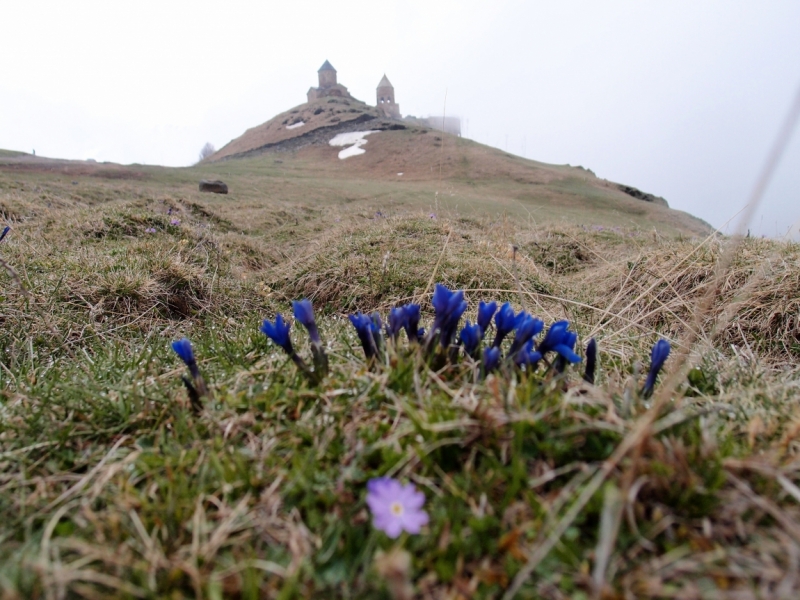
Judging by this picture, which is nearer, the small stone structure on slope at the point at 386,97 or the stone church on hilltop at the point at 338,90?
the stone church on hilltop at the point at 338,90

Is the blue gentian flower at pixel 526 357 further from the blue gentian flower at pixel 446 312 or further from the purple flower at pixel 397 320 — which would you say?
the purple flower at pixel 397 320

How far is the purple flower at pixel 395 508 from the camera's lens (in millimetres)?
889

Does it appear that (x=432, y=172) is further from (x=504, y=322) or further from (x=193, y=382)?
(x=193, y=382)

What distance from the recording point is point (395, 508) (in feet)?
3.08

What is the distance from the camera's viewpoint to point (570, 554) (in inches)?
35.5

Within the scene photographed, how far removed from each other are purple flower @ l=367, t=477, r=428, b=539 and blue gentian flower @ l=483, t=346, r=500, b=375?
0.60m

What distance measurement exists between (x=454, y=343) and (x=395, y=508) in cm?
84

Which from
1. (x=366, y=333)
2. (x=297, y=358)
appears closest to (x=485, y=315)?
(x=366, y=333)

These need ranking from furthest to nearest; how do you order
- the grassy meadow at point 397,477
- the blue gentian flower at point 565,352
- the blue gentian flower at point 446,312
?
the blue gentian flower at point 446,312 → the blue gentian flower at point 565,352 → the grassy meadow at point 397,477

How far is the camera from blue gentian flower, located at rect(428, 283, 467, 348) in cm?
157

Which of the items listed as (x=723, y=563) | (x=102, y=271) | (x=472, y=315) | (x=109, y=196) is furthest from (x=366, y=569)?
(x=109, y=196)

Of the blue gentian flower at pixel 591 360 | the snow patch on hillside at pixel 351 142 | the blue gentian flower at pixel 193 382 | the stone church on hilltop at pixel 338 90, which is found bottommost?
the blue gentian flower at pixel 193 382

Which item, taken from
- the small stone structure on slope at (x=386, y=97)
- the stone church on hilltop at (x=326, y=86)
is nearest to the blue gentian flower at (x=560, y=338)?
the stone church on hilltop at (x=326, y=86)

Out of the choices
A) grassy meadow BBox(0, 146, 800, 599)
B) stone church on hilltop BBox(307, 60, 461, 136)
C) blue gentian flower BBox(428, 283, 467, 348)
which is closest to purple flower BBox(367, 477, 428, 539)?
grassy meadow BBox(0, 146, 800, 599)
